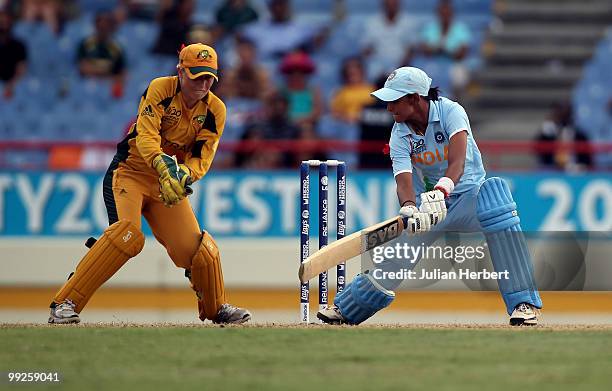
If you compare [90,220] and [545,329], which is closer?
[545,329]

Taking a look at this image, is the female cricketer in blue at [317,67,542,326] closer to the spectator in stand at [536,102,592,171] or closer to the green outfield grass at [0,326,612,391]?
the green outfield grass at [0,326,612,391]

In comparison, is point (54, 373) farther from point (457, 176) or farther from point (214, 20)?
point (214, 20)

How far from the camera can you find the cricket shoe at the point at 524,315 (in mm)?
8508

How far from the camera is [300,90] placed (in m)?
15.5

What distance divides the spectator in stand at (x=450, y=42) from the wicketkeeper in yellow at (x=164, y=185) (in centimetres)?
804

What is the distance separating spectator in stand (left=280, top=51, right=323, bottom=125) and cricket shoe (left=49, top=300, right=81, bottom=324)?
6.82 m

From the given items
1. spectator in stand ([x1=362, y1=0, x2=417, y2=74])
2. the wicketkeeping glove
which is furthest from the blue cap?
spectator in stand ([x1=362, y1=0, x2=417, y2=74])

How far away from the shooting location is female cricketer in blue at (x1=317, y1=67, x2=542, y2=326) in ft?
27.6

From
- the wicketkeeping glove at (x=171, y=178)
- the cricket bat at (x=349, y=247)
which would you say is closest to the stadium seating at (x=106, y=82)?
the wicketkeeping glove at (x=171, y=178)

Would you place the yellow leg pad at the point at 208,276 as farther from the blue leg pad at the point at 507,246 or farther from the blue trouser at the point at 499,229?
the blue leg pad at the point at 507,246

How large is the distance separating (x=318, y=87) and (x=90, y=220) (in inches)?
164

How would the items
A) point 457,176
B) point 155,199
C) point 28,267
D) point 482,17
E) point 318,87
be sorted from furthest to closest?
point 482,17 < point 318,87 < point 28,267 < point 155,199 < point 457,176

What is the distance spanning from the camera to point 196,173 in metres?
8.84

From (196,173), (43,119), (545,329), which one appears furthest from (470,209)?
(43,119)
